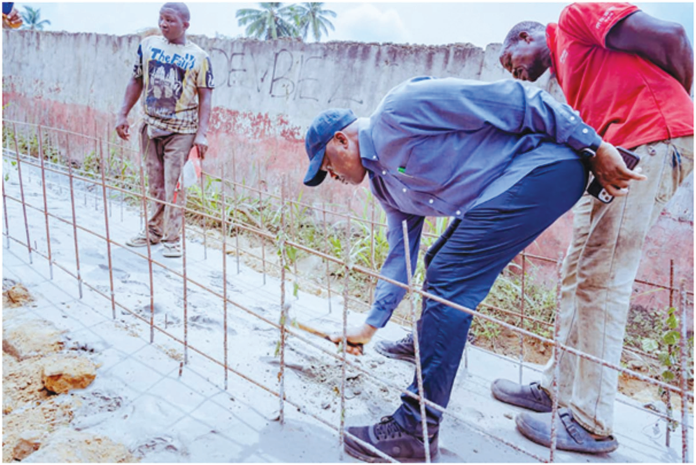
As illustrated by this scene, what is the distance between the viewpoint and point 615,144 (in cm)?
173

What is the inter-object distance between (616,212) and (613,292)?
28cm

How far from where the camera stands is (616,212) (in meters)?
1.67

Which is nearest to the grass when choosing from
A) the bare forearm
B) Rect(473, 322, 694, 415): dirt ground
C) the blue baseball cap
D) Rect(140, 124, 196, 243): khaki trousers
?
Rect(473, 322, 694, 415): dirt ground

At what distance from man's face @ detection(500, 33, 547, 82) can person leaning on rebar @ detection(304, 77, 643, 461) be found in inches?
21.8

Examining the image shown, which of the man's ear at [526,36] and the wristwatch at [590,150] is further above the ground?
the man's ear at [526,36]

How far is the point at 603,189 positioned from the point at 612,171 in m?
0.11

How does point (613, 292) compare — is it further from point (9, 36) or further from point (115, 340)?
point (9, 36)

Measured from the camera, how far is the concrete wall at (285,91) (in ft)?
12.1

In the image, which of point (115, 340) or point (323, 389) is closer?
point (323, 389)

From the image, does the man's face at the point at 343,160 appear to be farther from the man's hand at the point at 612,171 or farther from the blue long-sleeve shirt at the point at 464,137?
the man's hand at the point at 612,171

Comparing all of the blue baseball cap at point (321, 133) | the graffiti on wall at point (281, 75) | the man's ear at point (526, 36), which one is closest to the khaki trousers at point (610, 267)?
the man's ear at point (526, 36)

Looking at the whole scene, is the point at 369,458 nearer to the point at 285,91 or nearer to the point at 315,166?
the point at 315,166

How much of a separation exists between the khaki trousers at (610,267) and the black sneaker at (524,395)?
0.21 metres

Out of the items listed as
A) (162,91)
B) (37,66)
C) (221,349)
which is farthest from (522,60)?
(37,66)
